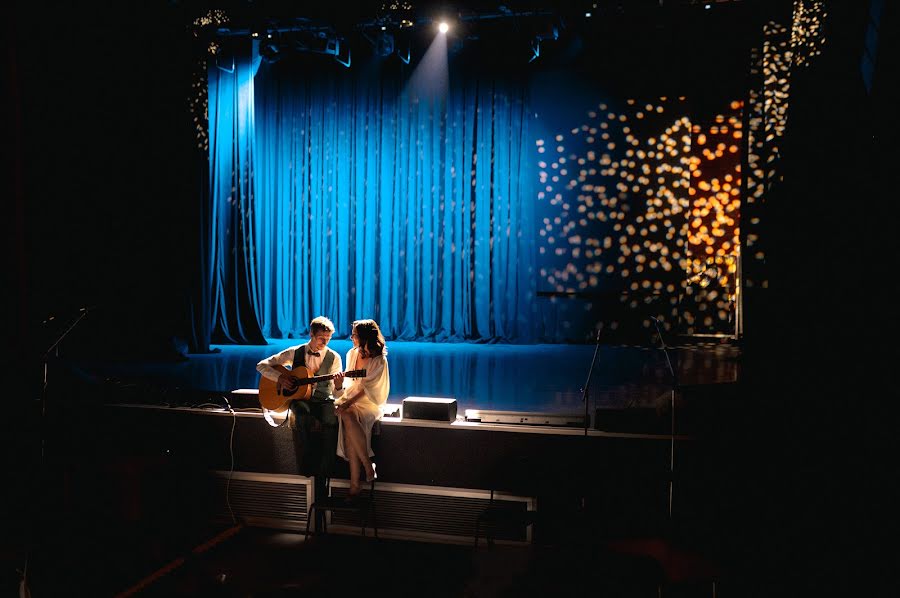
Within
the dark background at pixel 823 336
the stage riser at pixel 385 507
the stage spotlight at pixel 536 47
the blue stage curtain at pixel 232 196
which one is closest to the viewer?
the dark background at pixel 823 336

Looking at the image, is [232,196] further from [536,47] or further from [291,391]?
[291,391]

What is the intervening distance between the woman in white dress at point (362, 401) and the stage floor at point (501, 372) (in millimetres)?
831

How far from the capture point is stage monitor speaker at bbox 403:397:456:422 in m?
4.36

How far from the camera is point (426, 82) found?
9602mm

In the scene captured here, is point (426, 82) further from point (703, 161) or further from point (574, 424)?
point (574, 424)

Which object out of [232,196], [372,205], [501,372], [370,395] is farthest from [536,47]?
[370,395]

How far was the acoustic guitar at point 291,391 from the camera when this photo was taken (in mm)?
4410

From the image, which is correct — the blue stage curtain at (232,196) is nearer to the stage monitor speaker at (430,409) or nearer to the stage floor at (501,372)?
the stage floor at (501,372)

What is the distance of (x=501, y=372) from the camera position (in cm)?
684

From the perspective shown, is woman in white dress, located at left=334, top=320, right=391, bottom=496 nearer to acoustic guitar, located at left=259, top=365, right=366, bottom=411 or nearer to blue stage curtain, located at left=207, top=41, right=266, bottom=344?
acoustic guitar, located at left=259, top=365, right=366, bottom=411

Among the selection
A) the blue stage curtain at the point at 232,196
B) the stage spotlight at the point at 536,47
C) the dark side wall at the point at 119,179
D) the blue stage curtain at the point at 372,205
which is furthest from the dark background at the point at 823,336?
the blue stage curtain at the point at 372,205

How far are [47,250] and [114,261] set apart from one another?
0.94 metres

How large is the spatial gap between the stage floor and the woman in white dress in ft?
2.73

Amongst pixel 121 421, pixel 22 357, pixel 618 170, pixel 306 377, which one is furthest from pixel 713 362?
pixel 22 357
